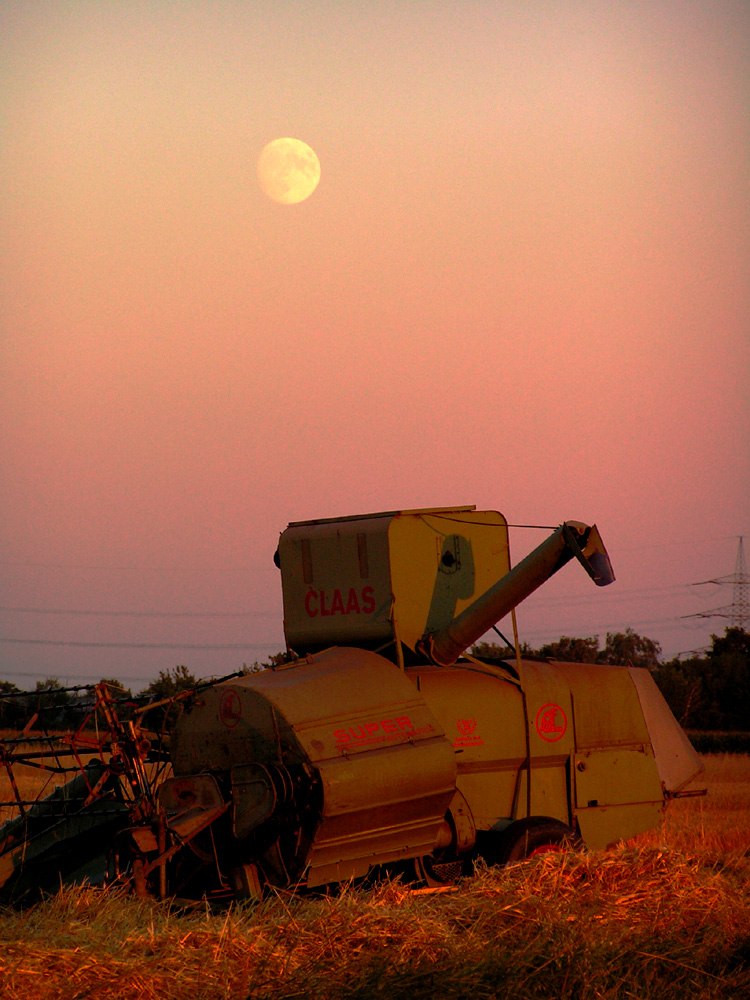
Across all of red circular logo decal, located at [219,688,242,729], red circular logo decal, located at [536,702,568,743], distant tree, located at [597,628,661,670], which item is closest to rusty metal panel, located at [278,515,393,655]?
red circular logo decal, located at [536,702,568,743]

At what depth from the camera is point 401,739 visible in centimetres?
905

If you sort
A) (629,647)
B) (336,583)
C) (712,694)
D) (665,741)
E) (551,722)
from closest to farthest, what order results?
1. (551,722)
2. (336,583)
3. (665,741)
4. (712,694)
5. (629,647)

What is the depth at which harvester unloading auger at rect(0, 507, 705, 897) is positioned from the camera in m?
8.63

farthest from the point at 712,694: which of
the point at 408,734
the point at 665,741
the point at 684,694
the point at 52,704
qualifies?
the point at 408,734

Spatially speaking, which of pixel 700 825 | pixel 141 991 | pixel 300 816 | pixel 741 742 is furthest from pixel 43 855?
pixel 741 742

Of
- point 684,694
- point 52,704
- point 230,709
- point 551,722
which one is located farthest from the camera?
point 684,694

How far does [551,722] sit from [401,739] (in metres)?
2.16

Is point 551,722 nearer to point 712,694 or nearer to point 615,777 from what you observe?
point 615,777

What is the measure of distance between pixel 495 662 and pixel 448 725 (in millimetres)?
1321

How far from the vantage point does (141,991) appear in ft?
19.1

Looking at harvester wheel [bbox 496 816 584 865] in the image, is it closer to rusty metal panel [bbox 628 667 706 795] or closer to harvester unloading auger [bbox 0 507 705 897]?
harvester unloading auger [bbox 0 507 705 897]

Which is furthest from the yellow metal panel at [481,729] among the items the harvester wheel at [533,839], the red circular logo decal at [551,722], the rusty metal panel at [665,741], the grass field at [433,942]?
the rusty metal panel at [665,741]

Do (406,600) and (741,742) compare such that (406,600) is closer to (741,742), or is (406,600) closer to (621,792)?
(621,792)

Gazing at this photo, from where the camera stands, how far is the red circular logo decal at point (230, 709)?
9.16 m
